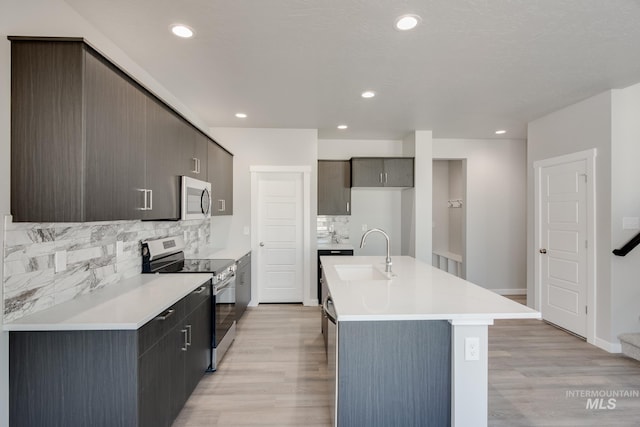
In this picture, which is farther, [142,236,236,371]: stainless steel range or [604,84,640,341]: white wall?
[604,84,640,341]: white wall

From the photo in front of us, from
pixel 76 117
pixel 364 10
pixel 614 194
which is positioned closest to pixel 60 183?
pixel 76 117

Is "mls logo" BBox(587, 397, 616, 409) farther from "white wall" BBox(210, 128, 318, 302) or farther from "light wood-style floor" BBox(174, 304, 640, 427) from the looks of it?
"white wall" BBox(210, 128, 318, 302)

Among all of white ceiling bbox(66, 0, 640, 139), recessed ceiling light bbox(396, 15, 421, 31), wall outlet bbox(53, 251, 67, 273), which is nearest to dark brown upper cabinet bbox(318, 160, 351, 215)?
white ceiling bbox(66, 0, 640, 139)

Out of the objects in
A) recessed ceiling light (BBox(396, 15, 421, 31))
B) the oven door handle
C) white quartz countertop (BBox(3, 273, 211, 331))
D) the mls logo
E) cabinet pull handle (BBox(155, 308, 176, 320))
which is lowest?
the mls logo

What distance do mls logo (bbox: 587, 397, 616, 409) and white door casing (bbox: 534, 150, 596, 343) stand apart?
48.3 inches

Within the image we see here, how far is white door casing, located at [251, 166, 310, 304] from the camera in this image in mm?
4672

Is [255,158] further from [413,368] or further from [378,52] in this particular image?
[413,368]

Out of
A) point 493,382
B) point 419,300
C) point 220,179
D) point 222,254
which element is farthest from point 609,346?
point 220,179

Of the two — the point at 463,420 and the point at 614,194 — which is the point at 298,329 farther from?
the point at 614,194

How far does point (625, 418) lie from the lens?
A: 84.0 inches

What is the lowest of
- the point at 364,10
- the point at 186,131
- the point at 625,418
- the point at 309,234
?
the point at 625,418

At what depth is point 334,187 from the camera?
502cm

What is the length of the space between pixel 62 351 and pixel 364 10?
8.15 ft

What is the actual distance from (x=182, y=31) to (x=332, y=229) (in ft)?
12.2
